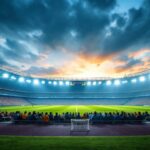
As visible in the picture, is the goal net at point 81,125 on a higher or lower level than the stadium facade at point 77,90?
lower

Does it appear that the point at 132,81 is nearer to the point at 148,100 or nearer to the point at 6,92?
the point at 148,100

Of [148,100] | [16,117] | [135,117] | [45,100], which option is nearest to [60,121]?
[16,117]

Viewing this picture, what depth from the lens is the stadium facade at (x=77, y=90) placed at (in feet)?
277

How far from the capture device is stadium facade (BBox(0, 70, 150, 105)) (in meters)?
84.4

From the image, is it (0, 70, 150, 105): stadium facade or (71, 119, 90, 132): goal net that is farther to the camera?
(0, 70, 150, 105): stadium facade

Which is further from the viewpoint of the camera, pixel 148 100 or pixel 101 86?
pixel 101 86

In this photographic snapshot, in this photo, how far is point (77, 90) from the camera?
105625 mm

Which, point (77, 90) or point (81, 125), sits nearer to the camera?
point (81, 125)

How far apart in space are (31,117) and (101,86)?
85446 mm

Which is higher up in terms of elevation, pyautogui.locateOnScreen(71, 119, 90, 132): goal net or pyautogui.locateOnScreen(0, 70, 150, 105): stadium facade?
pyautogui.locateOnScreen(0, 70, 150, 105): stadium facade

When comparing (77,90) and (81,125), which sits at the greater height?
(77,90)

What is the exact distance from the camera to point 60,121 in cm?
2027

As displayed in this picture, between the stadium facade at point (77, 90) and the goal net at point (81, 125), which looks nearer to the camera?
the goal net at point (81, 125)

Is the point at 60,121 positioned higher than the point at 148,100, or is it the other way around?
the point at 148,100
